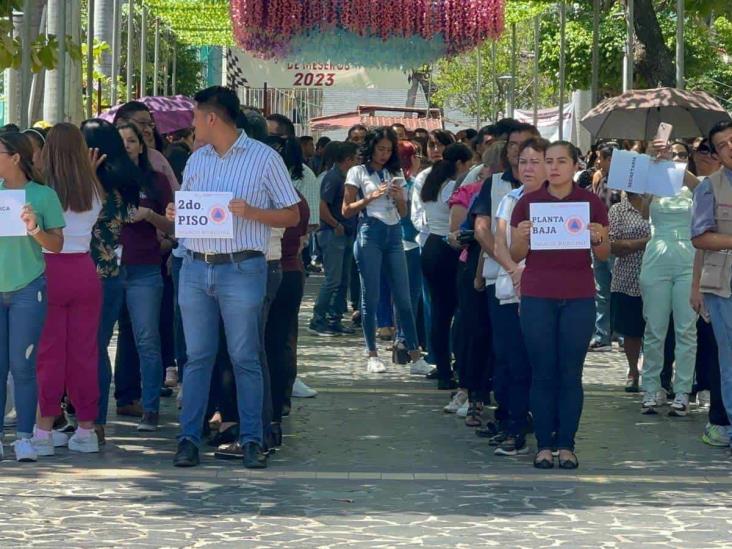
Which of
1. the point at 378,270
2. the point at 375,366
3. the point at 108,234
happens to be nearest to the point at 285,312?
the point at 108,234

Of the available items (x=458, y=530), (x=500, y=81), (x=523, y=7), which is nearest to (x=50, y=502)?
(x=458, y=530)

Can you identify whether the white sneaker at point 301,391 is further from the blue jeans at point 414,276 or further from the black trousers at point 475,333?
the blue jeans at point 414,276

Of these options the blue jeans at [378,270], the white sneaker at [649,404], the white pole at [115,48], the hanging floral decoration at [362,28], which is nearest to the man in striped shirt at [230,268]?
the white sneaker at [649,404]

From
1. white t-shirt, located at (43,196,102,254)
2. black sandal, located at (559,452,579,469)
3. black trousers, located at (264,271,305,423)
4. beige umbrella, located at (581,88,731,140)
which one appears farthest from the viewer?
beige umbrella, located at (581,88,731,140)

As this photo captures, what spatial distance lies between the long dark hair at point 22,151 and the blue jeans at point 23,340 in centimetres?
57

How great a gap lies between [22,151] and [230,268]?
1.37 metres

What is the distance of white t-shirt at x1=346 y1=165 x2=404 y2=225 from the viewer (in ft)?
47.7

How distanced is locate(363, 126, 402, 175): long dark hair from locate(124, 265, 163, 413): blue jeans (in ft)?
12.7

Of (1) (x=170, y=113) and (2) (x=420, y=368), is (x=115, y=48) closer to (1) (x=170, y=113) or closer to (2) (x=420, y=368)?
(1) (x=170, y=113)

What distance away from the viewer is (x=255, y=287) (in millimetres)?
9516

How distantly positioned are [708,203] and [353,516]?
3.26m

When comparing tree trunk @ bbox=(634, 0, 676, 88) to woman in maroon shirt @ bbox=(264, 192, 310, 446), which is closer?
woman in maroon shirt @ bbox=(264, 192, 310, 446)

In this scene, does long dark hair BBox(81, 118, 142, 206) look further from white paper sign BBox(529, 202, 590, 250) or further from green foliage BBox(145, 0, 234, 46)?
green foliage BBox(145, 0, 234, 46)

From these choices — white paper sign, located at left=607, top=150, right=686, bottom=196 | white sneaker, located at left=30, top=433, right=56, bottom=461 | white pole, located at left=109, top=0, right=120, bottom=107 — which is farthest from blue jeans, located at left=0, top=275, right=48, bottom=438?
white pole, located at left=109, top=0, right=120, bottom=107
